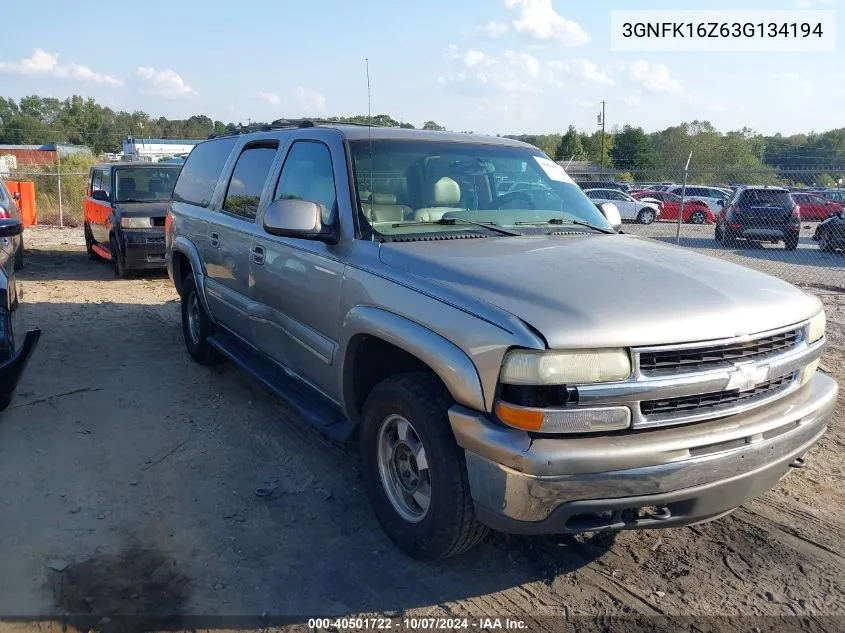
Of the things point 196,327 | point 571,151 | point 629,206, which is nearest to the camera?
point 196,327

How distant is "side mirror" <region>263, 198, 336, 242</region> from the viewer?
11.5 ft

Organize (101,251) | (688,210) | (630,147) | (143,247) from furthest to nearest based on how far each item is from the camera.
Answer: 1. (630,147)
2. (688,210)
3. (101,251)
4. (143,247)

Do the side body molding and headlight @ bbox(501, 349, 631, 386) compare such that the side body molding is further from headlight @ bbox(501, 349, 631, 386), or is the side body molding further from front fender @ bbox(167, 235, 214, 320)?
headlight @ bbox(501, 349, 631, 386)

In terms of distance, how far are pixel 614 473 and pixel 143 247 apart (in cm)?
933

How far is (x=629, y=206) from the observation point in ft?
86.3

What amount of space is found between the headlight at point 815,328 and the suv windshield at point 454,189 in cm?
138

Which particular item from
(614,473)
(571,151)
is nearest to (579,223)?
(614,473)

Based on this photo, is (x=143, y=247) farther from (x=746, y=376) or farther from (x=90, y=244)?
(x=746, y=376)

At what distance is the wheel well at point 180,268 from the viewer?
20.7 feet

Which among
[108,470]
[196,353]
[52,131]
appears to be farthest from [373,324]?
[52,131]

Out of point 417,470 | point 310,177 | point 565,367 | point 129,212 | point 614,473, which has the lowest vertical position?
point 417,470

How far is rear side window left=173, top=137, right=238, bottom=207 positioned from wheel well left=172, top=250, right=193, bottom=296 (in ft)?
1.69

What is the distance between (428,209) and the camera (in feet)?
12.5

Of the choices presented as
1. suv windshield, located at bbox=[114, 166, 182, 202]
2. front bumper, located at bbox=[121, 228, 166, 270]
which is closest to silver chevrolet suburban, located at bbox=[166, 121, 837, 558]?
front bumper, located at bbox=[121, 228, 166, 270]
